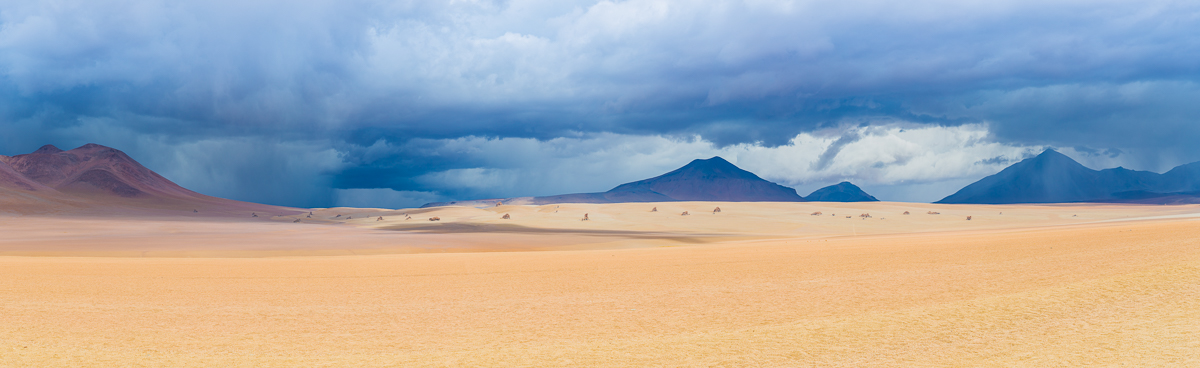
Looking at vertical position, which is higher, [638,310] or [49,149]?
[49,149]

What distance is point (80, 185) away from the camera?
15650cm

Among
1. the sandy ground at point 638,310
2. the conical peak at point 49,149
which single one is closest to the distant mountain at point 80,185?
the conical peak at point 49,149

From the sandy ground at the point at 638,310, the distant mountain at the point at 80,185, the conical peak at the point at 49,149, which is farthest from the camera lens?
the conical peak at the point at 49,149

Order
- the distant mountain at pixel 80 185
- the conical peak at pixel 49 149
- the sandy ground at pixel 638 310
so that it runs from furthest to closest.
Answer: the conical peak at pixel 49 149
the distant mountain at pixel 80 185
the sandy ground at pixel 638 310

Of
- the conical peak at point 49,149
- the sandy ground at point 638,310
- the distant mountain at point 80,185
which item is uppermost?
the conical peak at point 49,149

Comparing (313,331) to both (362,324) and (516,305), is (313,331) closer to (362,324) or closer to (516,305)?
(362,324)

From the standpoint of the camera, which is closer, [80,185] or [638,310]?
[638,310]

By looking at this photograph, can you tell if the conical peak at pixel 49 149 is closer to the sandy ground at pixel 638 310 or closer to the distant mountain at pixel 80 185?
the distant mountain at pixel 80 185

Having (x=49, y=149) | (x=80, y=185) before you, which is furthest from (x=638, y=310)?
(x=49, y=149)

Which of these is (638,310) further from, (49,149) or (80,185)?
(49,149)

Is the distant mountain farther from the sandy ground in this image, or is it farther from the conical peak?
the sandy ground

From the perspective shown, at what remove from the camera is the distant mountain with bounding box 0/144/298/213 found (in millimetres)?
117225

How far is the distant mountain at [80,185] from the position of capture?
117225 millimetres

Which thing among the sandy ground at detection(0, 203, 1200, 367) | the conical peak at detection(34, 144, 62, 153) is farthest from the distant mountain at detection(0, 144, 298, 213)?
the sandy ground at detection(0, 203, 1200, 367)
